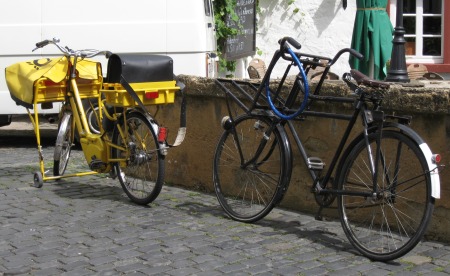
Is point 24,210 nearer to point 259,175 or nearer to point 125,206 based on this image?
point 125,206

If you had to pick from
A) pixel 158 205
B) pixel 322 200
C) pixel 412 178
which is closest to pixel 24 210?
pixel 158 205

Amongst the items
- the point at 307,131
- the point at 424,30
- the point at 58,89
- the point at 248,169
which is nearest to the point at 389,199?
the point at 307,131

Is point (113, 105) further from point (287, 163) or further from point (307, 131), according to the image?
point (287, 163)

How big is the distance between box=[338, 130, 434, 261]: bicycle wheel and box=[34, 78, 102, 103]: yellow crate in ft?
8.93

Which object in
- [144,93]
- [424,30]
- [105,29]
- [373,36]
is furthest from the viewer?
[424,30]

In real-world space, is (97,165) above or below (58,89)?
below

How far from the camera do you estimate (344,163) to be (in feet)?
19.1

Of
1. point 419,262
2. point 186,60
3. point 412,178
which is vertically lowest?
point 419,262

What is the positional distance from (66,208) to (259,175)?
4.78ft

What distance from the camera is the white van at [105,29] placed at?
10648mm

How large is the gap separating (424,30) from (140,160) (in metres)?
8.83

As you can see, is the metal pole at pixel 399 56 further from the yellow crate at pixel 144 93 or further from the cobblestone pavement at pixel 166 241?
the yellow crate at pixel 144 93

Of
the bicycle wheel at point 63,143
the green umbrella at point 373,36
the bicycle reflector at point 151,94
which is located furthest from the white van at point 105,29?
the bicycle reflector at point 151,94

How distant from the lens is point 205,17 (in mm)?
10953
